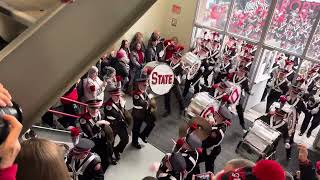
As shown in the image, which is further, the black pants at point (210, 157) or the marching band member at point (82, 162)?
the black pants at point (210, 157)

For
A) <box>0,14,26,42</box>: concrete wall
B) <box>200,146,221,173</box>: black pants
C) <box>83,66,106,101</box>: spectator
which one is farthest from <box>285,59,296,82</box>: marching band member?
<box>0,14,26,42</box>: concrete wall

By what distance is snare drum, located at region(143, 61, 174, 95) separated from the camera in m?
5.39

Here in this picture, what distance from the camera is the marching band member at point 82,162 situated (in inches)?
168

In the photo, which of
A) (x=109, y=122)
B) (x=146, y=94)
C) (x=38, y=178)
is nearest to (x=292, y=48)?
(x=146, y=94)

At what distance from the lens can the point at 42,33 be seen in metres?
1.61

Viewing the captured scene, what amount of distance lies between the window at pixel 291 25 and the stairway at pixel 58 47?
732cm

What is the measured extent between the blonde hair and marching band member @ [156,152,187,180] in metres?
2.80

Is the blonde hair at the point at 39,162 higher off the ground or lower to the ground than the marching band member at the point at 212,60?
higher

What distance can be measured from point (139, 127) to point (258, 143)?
2.34m

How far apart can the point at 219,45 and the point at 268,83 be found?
5.91 feet

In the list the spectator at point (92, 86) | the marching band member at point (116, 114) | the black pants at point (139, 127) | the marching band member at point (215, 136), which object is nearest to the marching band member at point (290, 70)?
the marching band member at point (215, 136)

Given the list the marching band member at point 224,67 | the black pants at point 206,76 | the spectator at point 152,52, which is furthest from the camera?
the spectator at point 152,52

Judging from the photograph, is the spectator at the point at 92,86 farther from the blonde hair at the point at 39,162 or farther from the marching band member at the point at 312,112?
the marching band member at the point at 312,112

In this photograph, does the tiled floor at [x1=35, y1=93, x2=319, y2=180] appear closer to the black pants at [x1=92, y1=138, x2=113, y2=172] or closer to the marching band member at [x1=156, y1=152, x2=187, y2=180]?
the black pants at [x1=92, y1=138, x2=113, y2=172]
